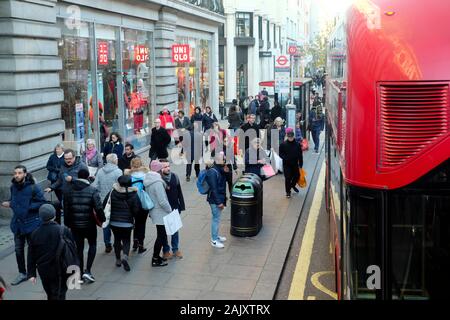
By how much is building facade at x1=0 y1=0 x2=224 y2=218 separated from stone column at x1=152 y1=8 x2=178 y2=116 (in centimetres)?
4

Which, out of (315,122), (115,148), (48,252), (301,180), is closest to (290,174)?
(301,180)

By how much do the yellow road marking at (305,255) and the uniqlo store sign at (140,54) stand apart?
9641mm

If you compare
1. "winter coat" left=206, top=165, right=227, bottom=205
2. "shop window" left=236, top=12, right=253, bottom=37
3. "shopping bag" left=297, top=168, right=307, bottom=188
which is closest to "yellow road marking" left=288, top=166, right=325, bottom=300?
"shopping bag" left=297, top=168, right=307, bottom=188

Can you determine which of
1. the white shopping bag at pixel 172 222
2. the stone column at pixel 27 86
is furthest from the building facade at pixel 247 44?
the white shopping bag at pixel 172 222

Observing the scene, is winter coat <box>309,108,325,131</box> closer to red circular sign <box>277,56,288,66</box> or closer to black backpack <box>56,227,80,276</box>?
red circular sign <box>277,56,288,66</box>

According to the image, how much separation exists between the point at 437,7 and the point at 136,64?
18.1 m

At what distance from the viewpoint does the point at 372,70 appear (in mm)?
4336

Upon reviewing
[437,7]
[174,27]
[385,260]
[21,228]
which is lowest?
[21,228]

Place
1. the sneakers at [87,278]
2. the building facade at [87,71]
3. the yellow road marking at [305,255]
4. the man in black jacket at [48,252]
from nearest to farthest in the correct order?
1. the man in black jacket at [48,252]
2. the yellow road marking at [305,255]
3. the sneakers at [87,278]
4. the building facade at [87,71]

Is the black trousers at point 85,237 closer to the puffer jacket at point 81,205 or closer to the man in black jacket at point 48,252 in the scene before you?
the puffer jacket at point 81,205

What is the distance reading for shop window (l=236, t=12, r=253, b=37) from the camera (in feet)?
145

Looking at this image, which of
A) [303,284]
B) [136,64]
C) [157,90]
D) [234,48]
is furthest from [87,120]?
[234,48]

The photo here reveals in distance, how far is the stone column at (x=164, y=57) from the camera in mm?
23312

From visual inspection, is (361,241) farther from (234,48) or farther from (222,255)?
(234,48)
